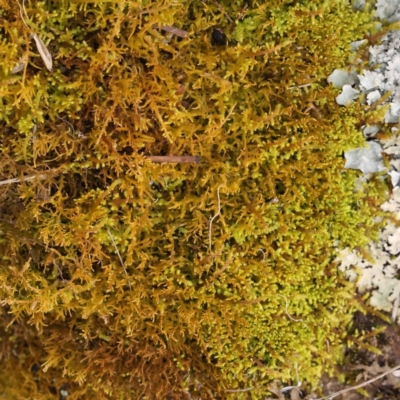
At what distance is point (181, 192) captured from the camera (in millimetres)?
1486

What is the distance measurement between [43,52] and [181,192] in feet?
1.96

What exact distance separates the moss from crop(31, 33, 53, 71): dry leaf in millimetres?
24

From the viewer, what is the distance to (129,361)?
160cm

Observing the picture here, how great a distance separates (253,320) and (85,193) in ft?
2.37

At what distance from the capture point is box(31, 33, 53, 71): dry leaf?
1.27 metres

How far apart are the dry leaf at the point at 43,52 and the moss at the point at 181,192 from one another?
2 centimetres

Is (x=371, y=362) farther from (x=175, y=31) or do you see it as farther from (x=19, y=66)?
(x=19, y=66)

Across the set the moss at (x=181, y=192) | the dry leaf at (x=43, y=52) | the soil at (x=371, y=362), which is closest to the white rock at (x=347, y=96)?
the moss at (x=181, y=192)

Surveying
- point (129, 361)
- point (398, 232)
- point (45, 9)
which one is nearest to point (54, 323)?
point (129, 361)

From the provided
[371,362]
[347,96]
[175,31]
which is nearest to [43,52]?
[175,31]

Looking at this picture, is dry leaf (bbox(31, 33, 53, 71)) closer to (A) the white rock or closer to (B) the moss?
(B) the moss

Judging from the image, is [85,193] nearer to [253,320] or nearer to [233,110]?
[233,110]

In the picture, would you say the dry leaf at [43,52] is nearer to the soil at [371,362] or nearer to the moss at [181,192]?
the moss at [181,192]

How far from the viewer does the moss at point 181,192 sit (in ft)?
4.35
